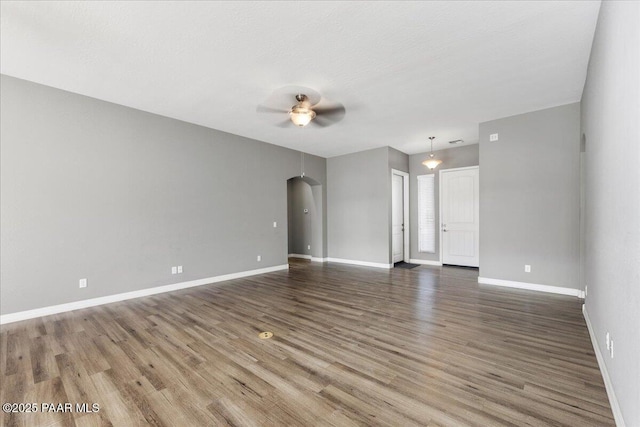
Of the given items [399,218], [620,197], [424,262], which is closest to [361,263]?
[399,218]

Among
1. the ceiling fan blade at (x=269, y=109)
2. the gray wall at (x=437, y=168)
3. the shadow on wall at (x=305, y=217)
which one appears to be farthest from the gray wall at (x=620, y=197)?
the shadow on wall at (x=305, y=217)

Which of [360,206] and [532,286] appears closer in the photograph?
[532,286]

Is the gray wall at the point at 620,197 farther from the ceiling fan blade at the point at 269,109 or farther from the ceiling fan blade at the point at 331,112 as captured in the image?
the ceiling fan blade at the point at 269,109

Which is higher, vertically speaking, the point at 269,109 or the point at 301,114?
the point at 269,109

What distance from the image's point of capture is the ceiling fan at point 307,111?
11.4ft

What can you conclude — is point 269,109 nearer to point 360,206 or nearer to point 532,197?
point 360,206

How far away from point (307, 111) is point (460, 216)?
17.3 ft

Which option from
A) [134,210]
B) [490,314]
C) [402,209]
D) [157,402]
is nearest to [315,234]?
[402,209]

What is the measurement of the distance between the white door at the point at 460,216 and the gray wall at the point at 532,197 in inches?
64.6

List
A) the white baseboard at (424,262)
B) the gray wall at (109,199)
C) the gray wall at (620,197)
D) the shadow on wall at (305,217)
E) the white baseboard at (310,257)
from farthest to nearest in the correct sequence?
the shadow on wall at (305,217) < the white baseboard at (310,257) < the white baseboard at (424,262) < the gray wall at (109,199) < the gray wall at (620,197)

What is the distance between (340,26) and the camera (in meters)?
2.59

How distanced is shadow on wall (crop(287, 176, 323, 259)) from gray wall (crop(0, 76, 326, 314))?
2.42 metres

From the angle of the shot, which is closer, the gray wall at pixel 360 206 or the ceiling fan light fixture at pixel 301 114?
the ceiling fan light fixture at pixel 301 114

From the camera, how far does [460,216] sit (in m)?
6.98
